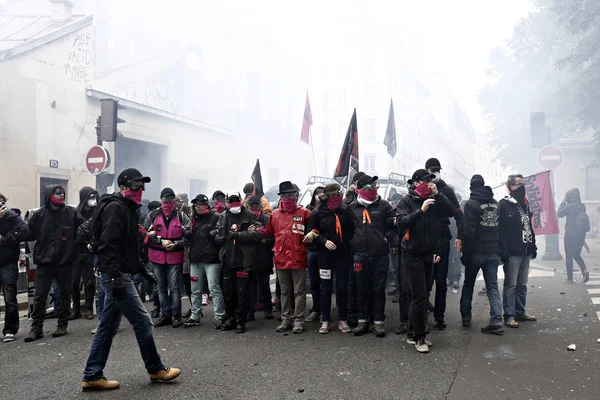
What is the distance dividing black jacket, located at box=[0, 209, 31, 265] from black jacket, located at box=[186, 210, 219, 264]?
78.0 inches

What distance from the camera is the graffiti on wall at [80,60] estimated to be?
16828 millimetres

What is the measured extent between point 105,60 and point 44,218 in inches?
980

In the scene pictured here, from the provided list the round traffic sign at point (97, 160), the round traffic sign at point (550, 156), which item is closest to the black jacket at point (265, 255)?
the round traffic sign at point (97, 160)

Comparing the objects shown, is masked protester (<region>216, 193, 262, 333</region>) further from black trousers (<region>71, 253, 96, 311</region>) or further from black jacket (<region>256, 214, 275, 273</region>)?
black trousers (<region>71, 253, 96, 311</region>)

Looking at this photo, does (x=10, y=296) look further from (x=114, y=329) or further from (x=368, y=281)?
(x=368, y=281)

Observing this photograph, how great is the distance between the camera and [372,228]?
6559mm

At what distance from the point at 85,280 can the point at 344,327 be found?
3.88 m

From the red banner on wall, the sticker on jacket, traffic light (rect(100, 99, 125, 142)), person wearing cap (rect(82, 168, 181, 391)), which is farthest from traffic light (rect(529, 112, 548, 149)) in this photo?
person wearing cap (rect(82, 168, 181, 391))

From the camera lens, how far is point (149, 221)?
7.72m

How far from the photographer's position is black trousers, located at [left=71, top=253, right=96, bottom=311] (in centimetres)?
761

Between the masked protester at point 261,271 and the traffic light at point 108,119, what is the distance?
6120 mm

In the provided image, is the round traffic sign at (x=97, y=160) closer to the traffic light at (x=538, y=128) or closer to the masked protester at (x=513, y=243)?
the masked protester at (x=513, y=243)

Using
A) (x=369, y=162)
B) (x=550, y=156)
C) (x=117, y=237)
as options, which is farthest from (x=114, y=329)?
(x=369, y=162)

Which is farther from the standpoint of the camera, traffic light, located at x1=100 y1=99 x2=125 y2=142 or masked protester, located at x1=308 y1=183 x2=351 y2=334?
traffic light, located at x1=100 y1=99 x2=125 y2=142
